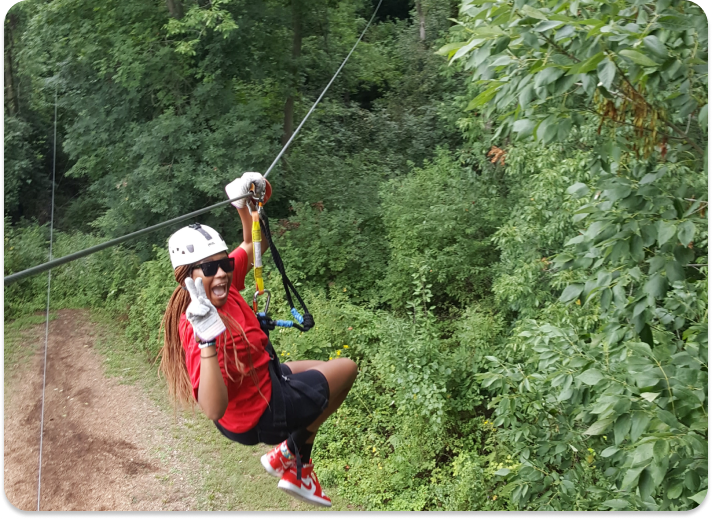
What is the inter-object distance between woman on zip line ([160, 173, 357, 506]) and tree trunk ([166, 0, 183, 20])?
493cm

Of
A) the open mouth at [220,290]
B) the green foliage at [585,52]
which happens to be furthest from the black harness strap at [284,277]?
the green foliage at [585,52]

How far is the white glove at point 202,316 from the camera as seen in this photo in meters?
1.49

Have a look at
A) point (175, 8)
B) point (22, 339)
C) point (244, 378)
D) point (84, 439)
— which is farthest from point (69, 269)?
point (244, 378)

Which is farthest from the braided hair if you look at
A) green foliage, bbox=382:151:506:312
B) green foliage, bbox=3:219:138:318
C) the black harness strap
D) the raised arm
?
green foliage, bbox=382:151:506:312

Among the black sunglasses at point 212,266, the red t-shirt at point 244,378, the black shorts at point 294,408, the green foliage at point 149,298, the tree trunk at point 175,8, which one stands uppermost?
the black sunglasses at point 212,266

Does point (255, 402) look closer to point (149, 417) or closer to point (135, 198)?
point (149, 417)

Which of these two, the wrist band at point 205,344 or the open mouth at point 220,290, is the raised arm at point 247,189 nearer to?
the open mouth at point 220,290

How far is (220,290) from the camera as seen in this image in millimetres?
1713

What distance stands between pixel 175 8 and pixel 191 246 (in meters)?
5.56

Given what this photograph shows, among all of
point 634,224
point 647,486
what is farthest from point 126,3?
point 647,486

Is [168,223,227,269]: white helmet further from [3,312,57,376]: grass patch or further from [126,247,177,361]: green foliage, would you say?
[126,247,177,361]: green foliage

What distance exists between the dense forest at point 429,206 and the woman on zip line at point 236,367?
0.82 metres

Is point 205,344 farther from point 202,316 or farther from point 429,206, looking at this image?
point 429,206

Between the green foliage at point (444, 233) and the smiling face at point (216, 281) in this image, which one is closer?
the smiling face at point (216, 281)
